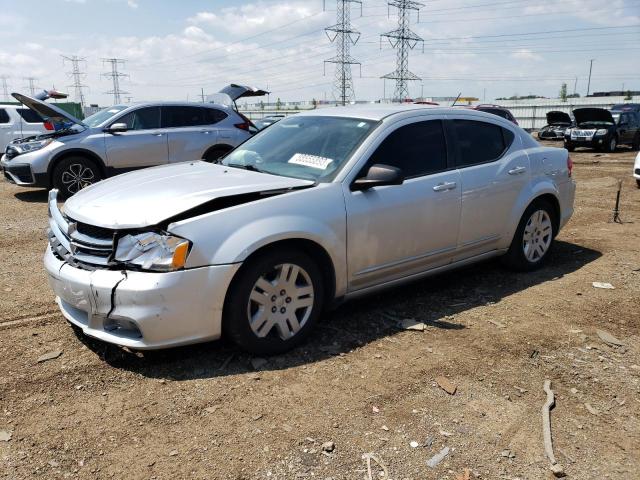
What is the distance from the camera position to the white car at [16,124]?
14.7m

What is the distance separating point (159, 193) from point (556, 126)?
26.2m

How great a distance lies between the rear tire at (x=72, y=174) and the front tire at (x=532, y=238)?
7.46m

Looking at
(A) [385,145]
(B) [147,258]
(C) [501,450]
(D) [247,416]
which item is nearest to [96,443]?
(D) [247,416]

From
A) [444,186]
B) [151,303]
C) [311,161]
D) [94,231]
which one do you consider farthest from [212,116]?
[151,303]

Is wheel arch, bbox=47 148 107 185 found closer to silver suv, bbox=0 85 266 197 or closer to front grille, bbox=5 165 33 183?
silver suv, bbox=0 85 266 197

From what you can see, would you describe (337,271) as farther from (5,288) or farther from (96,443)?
(5,288)

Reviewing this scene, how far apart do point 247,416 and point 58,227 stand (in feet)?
6.40

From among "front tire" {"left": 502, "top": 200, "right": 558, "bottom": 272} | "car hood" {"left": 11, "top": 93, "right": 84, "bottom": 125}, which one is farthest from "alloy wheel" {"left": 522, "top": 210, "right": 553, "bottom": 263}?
"car hood" {"left": 11, "top": 93, "right": 84, "bottom": 125}

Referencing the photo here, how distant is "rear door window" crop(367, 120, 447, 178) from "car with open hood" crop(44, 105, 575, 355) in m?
0.01

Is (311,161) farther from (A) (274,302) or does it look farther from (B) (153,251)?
(B) (153,251)

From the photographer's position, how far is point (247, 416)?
305 cm

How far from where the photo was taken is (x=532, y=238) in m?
5.55

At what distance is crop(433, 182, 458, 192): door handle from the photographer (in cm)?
448

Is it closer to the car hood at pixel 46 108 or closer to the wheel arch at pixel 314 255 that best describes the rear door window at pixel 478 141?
the wheel arch at pixel 314 255
